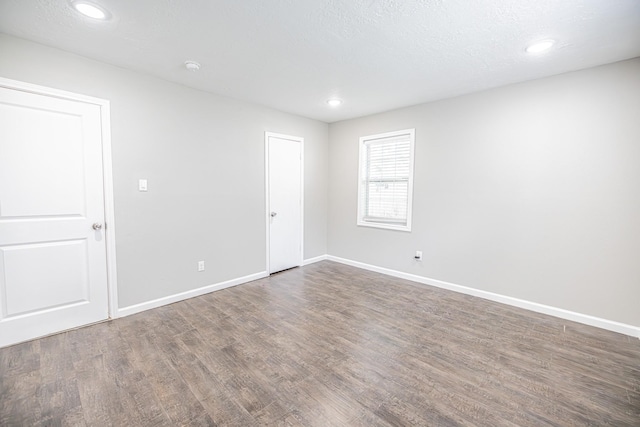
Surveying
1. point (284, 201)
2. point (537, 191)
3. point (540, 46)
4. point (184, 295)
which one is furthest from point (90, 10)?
point (537, 191)

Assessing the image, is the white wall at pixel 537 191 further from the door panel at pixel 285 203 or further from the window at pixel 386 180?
the door panel at pixel 285 203

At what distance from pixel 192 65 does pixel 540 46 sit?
307 centimetres

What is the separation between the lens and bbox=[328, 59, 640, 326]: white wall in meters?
2.58

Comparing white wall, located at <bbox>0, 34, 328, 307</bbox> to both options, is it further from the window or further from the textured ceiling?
the window

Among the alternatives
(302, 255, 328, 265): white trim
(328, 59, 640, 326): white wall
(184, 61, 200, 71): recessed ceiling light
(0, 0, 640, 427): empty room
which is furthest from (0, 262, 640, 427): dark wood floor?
(184, 61, 200, 71): recessed ceiling light

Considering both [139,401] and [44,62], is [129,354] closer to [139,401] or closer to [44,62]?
[139,401]

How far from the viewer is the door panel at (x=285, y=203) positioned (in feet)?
14.0

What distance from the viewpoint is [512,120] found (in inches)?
123

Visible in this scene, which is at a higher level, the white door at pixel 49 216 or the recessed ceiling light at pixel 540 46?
the recessed ceiling light at pixel 540 46

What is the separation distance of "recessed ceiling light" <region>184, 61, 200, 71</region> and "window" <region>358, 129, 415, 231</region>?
267 cm

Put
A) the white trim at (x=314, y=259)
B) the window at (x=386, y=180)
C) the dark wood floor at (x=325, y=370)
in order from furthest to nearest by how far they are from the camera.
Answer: the white trim at (x=314, y=259)
the window at (x=386, y=180)
the dark wood floor at (x=325, y=370)

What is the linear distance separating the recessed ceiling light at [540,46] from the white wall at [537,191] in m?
0.75

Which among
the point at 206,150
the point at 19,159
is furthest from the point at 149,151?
the point at 19,159

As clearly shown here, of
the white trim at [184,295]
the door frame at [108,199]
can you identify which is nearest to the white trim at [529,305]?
the white trim at [184,295]
